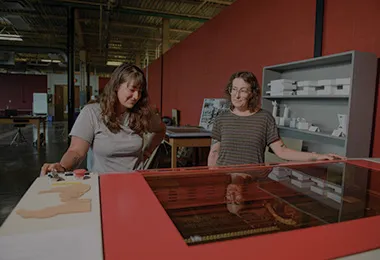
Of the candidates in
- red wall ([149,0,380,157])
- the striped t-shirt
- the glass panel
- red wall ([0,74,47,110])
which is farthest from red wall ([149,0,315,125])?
red wall ([0,74,47,110])

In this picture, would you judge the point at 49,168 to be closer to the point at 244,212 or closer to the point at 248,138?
the point at 244,212

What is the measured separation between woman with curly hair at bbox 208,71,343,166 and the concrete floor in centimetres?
188

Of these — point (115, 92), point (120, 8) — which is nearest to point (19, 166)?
point (120, 8)

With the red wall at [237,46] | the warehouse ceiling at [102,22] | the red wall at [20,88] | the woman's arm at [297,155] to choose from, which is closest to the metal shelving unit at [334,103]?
the red wall at [237,46]

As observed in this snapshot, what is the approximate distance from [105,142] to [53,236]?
0.90 m

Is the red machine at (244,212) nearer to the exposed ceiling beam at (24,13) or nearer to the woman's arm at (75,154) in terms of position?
the woman's arm at (75,154)

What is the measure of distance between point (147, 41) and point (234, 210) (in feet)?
36.3

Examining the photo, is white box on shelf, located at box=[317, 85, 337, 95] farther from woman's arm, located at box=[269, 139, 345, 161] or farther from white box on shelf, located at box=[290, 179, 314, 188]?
white box on shelf, located at box=[290, 179, 314, 188]

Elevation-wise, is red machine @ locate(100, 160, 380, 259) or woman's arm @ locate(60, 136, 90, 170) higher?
woman's arm @ locate(60, 136, 90, 170)

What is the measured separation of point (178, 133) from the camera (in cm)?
407

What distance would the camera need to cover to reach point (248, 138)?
177cm

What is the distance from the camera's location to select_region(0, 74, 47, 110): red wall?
16797 millimetres

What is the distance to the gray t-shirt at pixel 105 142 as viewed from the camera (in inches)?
57.8

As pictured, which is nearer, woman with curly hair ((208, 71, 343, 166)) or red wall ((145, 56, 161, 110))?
woman with curly hair ((208, 71, 343, 166))
